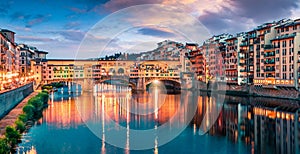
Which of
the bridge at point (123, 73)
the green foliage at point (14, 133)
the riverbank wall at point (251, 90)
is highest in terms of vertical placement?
the bridge at point (123, 73)

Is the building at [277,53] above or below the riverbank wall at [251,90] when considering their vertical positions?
above

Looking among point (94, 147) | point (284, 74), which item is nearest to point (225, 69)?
point (284, 74)

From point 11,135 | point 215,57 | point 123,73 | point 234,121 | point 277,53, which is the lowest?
point 234,121

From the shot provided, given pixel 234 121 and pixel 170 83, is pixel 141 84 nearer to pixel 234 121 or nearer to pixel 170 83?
pixel 170 83

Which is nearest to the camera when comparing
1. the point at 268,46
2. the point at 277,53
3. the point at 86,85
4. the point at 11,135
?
the point at 11,135

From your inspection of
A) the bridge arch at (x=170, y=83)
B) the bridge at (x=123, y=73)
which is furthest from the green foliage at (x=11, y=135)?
the bridge arch at (x=170, y=83)

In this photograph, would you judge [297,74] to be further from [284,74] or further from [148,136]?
[148,136]

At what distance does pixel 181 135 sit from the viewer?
46.0ft

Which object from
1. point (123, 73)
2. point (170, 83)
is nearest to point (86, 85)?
point (123, 73)

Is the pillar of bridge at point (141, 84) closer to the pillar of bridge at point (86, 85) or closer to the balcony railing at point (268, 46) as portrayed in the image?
the pillar of bridge at point (86, 85)

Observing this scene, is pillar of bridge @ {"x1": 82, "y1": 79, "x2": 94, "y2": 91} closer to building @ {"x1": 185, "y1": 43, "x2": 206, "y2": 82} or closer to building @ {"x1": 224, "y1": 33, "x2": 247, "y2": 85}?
building @ {"x1": 185, "y1": 43, "x2": 206, "y2": 82}

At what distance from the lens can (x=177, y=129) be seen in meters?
15.4

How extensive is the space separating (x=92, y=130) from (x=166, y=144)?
4191mm

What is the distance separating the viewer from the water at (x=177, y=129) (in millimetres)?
11758
